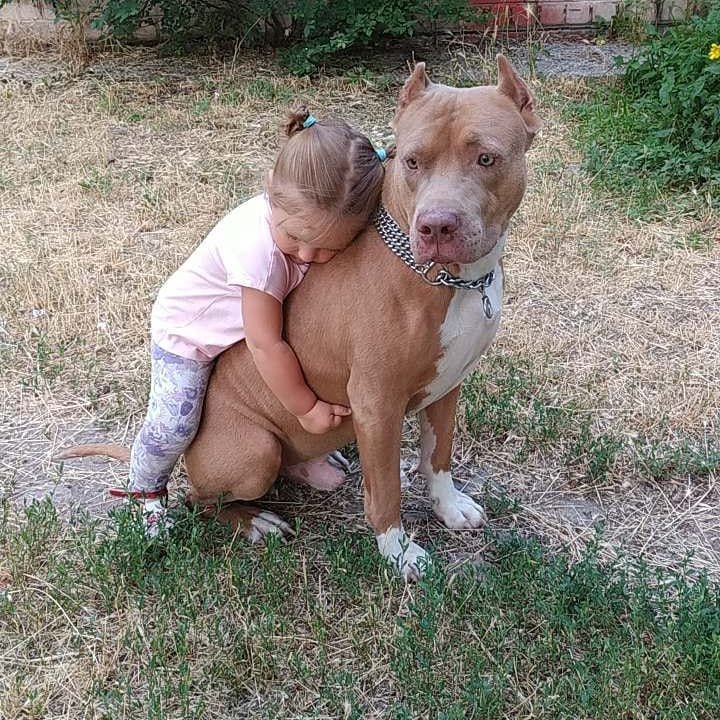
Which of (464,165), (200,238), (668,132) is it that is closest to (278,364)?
(464,165)

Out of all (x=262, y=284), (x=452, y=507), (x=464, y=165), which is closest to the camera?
(x=464, y=165)

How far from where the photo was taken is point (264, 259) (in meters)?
2.65

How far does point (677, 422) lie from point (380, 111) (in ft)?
12.6

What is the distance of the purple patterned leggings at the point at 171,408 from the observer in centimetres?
290

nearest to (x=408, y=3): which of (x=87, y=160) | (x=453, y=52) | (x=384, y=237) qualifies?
(x=453, y=52)

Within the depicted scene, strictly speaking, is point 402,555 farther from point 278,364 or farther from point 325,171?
point 325,171

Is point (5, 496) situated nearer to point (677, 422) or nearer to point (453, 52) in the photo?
point (677, 422)

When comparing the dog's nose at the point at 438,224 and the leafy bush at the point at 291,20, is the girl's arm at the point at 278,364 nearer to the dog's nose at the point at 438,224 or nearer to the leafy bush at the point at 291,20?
the dog's nose at the point at 438,224

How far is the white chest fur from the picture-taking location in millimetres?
2641

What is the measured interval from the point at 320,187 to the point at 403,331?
17.8 inches

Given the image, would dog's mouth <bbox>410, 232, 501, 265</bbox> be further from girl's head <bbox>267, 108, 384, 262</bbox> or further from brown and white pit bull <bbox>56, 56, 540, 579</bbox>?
girl's head <bbox>267, 108, 384, 262</bbox>

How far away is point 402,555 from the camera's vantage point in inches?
115

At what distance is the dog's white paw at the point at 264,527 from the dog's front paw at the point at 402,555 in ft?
1.13

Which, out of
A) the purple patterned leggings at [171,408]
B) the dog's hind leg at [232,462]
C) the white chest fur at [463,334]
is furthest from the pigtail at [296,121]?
the dog's hind leg at [232,462]
